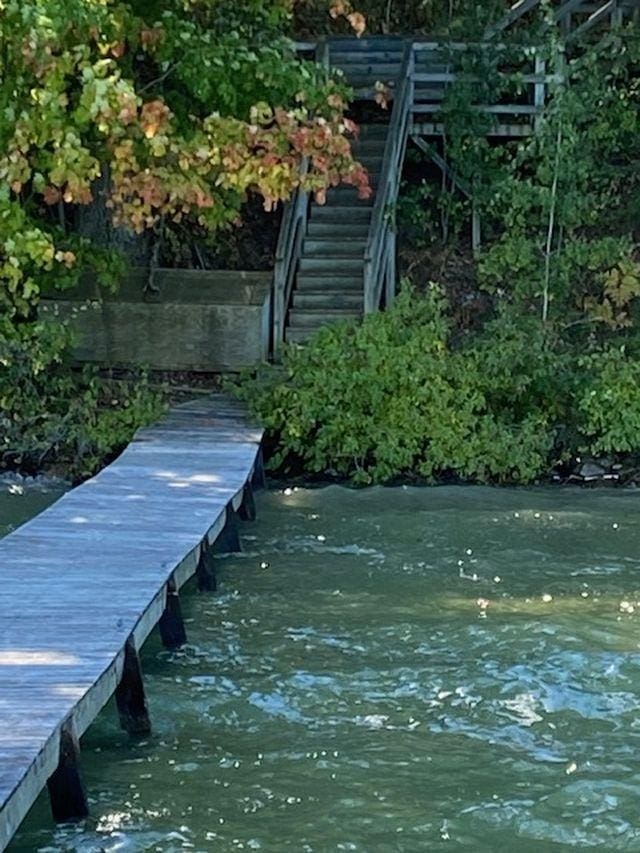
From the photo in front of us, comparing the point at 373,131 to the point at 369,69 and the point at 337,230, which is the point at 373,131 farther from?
the point at 337,230

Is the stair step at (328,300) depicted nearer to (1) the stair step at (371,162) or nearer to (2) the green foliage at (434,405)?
(2) the green foliage at (434,405)

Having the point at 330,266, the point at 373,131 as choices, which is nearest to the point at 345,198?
the point at 373,131

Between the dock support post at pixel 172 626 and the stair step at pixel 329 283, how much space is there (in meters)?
7.26

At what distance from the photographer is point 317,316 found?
15.1 metres

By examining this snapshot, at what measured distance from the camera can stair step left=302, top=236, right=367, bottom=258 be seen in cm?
1598

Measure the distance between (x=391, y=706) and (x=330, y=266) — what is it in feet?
28.6

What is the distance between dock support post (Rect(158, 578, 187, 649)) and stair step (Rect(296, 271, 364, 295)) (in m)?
7.26

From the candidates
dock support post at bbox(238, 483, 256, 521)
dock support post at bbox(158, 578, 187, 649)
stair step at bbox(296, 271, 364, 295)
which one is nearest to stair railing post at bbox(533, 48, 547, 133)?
stair step at bbox(296, 271, 364, 295)

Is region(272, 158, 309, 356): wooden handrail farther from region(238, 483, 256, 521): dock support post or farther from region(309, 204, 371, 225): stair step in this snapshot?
region(238, 483, 256, 521): dock support post

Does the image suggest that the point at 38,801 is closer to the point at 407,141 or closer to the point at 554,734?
the point at 554,734

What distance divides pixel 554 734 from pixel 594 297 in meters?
8.87

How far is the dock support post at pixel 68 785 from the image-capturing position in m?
6.00

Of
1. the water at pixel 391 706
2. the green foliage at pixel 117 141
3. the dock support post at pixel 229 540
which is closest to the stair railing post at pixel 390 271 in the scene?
the green foliage at pixel 117 141

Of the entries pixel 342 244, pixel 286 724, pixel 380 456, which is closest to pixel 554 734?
pixel 286 724
